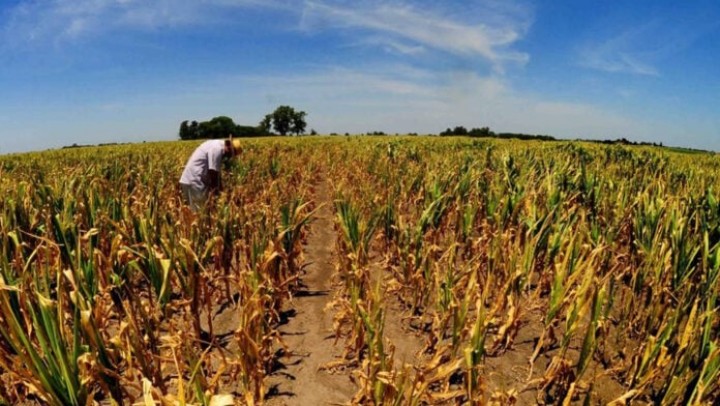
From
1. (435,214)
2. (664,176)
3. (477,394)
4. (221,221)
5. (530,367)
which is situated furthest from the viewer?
(664,176)

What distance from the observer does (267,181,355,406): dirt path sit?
108 inches

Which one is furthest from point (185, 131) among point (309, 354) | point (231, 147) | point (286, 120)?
point (309, 354)

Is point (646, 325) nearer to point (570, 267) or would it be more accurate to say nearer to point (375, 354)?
point (570, 267)

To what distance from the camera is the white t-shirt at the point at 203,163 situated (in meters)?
6.45

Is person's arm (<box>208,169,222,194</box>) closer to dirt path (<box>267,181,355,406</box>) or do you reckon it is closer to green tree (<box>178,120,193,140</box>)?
dirt path (<box>267,181,355,406</box>)

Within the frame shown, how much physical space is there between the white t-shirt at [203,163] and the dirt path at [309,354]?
2494 mm

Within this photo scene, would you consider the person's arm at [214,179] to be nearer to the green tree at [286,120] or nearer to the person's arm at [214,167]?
the person's arm at [214,167]

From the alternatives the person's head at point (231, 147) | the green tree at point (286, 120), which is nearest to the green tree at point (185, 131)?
the green tree at point (286, 120)

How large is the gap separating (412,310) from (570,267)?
129 centimetres

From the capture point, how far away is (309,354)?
3221 millimetres

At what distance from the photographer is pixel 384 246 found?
5164mm

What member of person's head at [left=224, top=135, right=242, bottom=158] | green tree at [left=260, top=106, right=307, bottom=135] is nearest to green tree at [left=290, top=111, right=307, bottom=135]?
green tree at [left=260, top=106, right=307, bottom=135]

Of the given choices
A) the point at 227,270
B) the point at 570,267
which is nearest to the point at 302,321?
the point at 227,270

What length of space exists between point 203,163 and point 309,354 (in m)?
4.27
